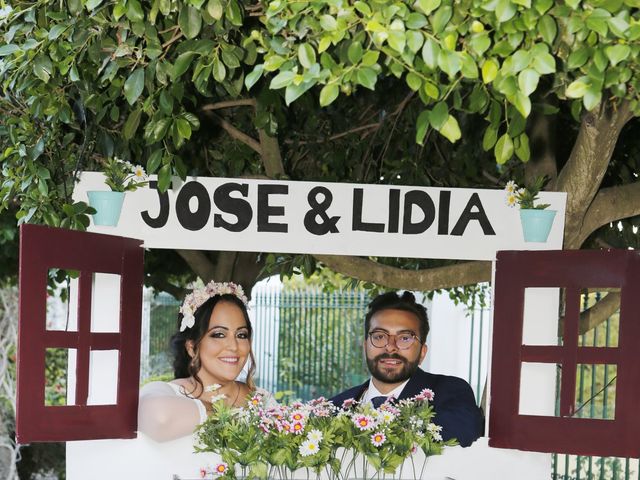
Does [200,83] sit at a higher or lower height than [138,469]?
higher

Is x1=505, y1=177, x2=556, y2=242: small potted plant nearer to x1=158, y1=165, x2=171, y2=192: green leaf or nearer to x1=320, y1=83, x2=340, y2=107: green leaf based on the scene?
x1=158, y1=165, x2=171, y2=192: green leaf

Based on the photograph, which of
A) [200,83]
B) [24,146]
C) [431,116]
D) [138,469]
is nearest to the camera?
[431,116]

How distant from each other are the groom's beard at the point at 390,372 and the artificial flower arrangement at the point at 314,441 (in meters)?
0.75

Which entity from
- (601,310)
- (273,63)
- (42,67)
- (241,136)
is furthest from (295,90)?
(601,310)

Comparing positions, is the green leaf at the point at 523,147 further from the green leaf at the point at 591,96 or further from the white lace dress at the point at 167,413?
the white lace dress at the point at 167,413

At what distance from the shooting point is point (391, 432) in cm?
534

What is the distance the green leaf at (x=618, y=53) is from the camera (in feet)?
9.29

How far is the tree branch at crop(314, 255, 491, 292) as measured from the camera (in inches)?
248

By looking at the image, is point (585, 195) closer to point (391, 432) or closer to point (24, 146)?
point (391, 432)

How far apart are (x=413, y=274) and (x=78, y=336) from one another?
7.16ft

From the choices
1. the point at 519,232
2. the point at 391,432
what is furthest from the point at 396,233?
the point at 391,432

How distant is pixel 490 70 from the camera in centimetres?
299

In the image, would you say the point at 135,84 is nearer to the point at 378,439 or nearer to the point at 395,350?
the point at 378,439

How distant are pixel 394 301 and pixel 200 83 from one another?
9.01 feet
